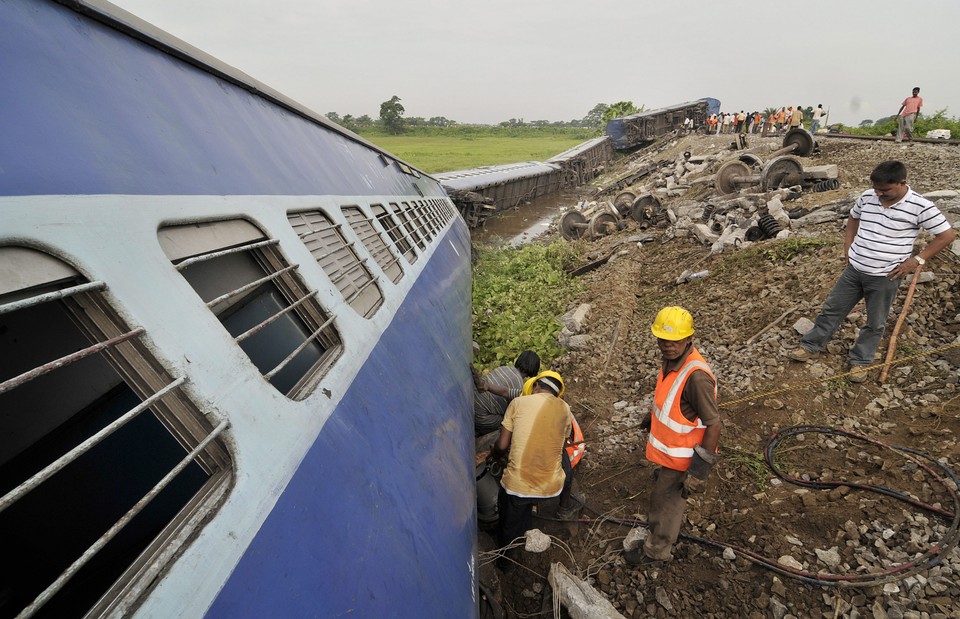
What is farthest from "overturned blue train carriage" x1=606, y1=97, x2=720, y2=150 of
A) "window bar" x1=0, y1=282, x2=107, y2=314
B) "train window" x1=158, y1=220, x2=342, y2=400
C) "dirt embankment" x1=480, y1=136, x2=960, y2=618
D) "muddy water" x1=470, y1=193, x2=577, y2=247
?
"window bar" x1=0, y1=282, x2=107, y2=314

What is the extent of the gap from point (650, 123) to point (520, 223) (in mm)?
17999

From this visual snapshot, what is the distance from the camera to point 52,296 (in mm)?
729

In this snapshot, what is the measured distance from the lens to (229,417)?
3.36ft

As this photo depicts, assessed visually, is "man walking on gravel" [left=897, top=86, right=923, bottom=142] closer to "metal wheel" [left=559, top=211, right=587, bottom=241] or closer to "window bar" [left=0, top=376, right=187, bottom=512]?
"metal wheel" [left=559, top=211, right=587, bottom=241]

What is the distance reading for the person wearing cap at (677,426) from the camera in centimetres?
275

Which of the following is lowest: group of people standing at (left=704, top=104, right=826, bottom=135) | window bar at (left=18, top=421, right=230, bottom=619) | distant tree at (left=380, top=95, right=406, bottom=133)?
group of people standing at (left=704, top=104, right=826, bottom=135)

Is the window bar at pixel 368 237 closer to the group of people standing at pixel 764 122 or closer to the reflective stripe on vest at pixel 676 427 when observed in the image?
the reflective stripe on vest at pixel 676 427

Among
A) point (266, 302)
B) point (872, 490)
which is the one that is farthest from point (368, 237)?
point (872, 490)

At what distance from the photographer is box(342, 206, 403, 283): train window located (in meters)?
2.99

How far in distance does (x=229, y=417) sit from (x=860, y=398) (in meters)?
5.26

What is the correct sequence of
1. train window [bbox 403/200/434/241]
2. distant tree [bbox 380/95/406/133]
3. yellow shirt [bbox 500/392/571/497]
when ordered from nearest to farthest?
1. yellow shirt [bbox 500/392/571/497]
2. train window [bbox 403/200/434/241]
3. distant tree [bbox 380/95/406/133]

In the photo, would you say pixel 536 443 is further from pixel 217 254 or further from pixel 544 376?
pixel 217 254

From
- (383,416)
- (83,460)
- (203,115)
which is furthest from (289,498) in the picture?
(203,115)

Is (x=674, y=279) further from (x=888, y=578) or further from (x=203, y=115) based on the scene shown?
(x=203, y=115)
